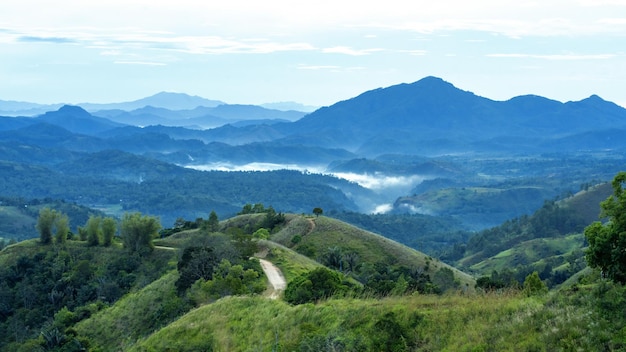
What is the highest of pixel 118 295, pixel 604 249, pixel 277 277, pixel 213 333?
pixel 604 249

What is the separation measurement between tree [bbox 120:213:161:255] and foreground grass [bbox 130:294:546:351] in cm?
5054

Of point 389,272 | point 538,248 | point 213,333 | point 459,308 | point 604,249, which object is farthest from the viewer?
point 538,248

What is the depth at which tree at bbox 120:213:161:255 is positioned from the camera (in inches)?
3142

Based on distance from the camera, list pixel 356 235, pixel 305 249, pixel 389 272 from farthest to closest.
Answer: pixel 356 235
pixel 305 249
pixel 389 272

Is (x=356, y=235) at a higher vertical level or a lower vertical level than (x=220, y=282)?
lower

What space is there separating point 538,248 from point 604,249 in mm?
171478

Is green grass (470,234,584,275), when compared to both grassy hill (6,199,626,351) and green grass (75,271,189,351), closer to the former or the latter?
grassy hill (6,199,626,351)

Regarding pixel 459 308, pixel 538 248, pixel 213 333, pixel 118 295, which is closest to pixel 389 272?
pixel 118 295

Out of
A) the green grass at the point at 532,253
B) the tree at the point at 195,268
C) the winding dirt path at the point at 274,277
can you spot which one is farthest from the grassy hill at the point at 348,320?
the green grass at the point at 532,253

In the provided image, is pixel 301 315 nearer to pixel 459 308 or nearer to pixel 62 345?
pixel 459 308

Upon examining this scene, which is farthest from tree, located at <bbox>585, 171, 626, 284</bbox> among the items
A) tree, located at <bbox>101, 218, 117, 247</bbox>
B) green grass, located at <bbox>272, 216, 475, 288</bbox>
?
tree, located at <bbox>101, 218, 117, 247</bbox>

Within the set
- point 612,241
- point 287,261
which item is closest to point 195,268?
point 287,261

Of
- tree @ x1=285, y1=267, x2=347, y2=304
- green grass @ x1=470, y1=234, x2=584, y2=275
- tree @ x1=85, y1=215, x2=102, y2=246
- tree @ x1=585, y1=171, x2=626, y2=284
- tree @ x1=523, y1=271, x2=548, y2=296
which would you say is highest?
tree @ x1=585, y1=171, x2=626, y2=284

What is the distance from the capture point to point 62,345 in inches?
1757
